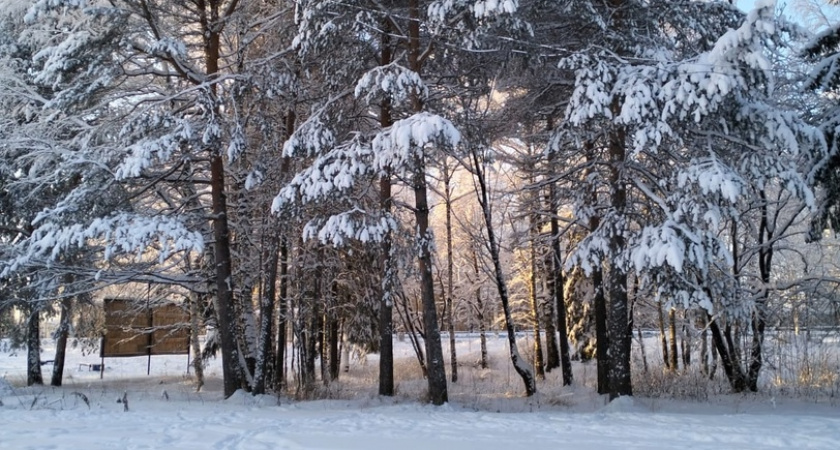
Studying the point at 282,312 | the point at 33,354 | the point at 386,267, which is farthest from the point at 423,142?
the point at 33,354

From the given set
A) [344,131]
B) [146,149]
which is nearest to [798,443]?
[344,131]

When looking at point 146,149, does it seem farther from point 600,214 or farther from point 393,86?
point 600,214

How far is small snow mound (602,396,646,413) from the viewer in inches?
357

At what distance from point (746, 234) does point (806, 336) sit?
275cm

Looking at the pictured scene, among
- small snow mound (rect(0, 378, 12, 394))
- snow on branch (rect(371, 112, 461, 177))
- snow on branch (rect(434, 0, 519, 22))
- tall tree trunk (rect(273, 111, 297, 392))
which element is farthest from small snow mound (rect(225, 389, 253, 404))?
snow on branch (rect(434, 0, 519, 22))

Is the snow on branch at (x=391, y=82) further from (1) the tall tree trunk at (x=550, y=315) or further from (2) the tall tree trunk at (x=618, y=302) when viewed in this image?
(1) the tall tree trunk at (x=550, y=315)

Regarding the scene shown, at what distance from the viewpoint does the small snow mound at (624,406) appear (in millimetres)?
9070

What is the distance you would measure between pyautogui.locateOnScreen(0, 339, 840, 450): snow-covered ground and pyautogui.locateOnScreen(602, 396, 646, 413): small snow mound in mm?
26

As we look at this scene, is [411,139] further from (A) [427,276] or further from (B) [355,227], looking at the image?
(A) [427,276]

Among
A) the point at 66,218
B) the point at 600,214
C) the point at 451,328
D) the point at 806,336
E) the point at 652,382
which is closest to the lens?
the point at 66,218

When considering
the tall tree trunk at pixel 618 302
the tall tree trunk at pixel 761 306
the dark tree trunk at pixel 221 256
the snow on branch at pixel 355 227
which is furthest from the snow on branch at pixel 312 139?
the tall tree trunk at pixel 761 306

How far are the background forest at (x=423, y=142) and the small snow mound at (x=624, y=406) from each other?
0.88 feet

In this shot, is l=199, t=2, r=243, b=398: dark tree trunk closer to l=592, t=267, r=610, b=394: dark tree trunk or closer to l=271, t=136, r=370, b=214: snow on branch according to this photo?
l=271, t=136, r=370, b=214: snow on branch

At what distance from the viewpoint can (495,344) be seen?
1193 inches
